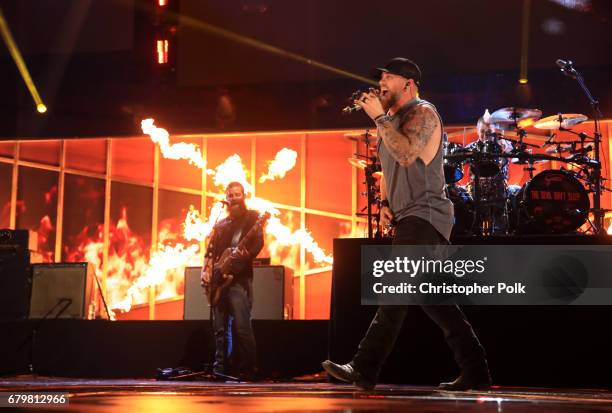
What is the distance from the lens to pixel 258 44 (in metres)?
13.4

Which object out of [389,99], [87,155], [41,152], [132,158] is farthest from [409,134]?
[41,152]

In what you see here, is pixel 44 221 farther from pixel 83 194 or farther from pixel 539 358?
pixel 539 358

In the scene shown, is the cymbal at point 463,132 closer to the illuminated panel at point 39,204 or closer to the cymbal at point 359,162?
the cymbal at point 359,162

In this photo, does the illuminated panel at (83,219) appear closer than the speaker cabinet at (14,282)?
No

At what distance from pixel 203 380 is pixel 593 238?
3.79 m

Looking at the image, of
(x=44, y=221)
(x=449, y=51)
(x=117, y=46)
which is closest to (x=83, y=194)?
(x=44, y=221)

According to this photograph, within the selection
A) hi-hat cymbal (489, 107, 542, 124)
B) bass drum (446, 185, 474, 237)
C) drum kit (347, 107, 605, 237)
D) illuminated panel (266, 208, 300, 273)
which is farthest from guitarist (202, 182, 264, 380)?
illuminated panel (266, 208, 300, 273)

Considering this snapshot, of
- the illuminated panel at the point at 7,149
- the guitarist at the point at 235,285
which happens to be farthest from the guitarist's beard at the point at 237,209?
the illuminated panel at the point at 7,149

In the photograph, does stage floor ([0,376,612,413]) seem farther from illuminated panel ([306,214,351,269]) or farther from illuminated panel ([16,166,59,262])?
illuminated panel ([16,166,59,262])

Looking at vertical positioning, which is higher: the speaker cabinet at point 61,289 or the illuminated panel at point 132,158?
the illuminated panel at point 132,158

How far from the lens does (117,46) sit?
13.7 meters

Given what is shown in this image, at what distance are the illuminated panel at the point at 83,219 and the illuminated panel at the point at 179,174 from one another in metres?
1.09

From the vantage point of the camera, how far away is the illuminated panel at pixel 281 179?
13578mm

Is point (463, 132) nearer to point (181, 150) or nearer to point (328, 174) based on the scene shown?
point (328, 174)
